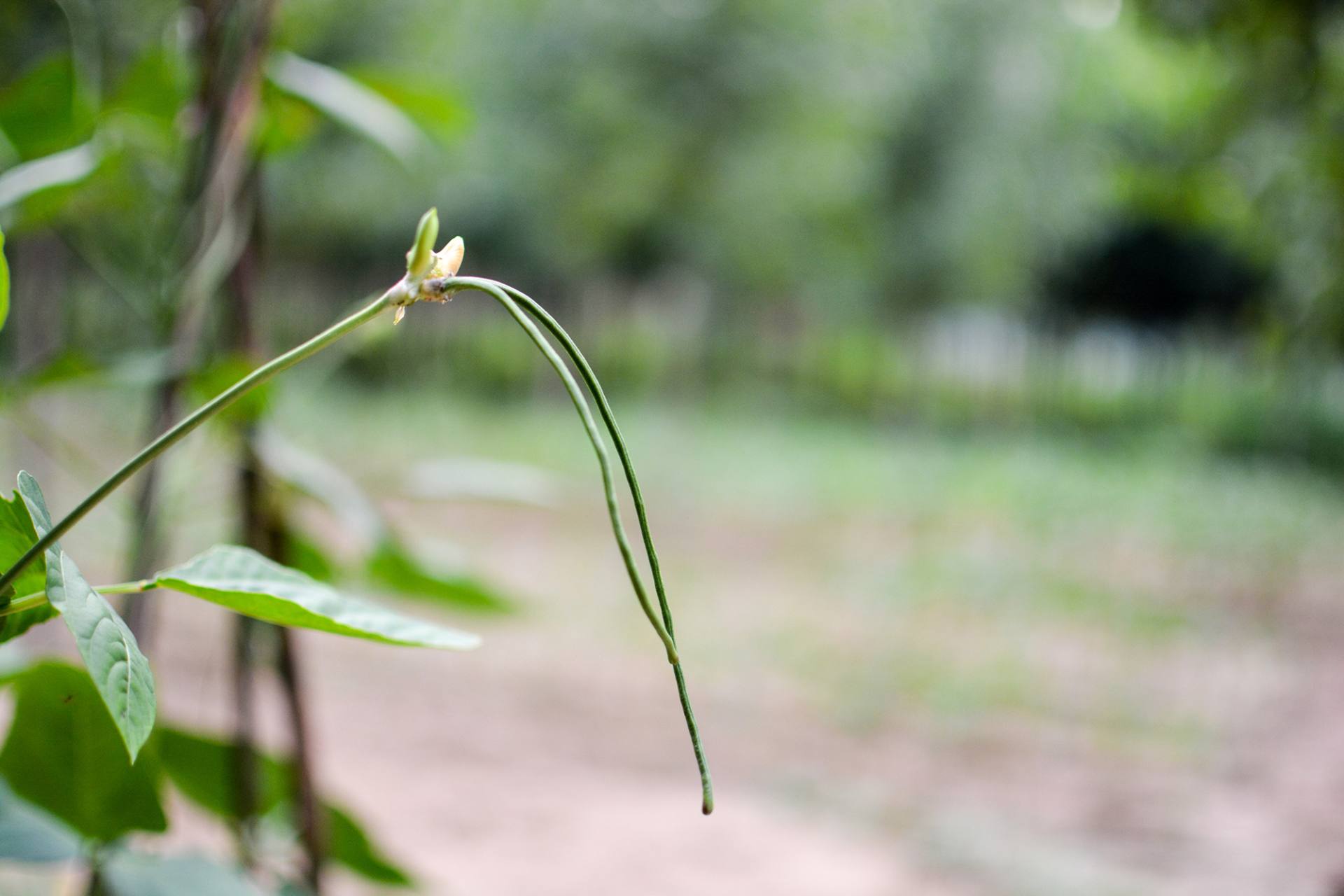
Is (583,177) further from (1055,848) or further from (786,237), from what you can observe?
(1055,848)

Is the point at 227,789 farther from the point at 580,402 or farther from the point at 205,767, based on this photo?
the point at 580,402

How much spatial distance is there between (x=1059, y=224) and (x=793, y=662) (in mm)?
6296

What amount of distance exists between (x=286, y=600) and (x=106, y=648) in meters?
0.03

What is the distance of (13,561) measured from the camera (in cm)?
21

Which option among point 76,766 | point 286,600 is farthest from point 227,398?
point 76,766

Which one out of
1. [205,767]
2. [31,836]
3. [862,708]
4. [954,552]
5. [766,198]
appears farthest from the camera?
[766,198]

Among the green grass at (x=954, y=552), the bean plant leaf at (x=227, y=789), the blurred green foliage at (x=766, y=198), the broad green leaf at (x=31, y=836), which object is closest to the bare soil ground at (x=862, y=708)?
the green grass at (x=954, y=552)

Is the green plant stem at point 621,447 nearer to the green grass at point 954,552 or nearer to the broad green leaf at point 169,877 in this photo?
the broad green leaf at point 169,877

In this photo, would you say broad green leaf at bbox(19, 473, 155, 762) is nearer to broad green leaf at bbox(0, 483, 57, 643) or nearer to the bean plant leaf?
broad green leaf at bbox(0, 483, 57, 643)

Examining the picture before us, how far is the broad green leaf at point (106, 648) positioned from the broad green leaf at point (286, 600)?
1cm

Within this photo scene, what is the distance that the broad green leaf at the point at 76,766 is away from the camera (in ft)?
1.04

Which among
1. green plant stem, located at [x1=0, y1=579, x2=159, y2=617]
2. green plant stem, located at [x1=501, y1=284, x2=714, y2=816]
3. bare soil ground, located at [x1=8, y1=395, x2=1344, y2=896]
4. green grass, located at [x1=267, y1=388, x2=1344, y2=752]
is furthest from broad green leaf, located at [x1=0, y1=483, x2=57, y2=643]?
green grass, located at [x1=267, y1=388, x2=1344, y2=752]

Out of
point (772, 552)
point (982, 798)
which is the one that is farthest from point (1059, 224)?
point (982, 798)

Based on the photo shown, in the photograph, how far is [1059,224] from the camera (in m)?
8.13
